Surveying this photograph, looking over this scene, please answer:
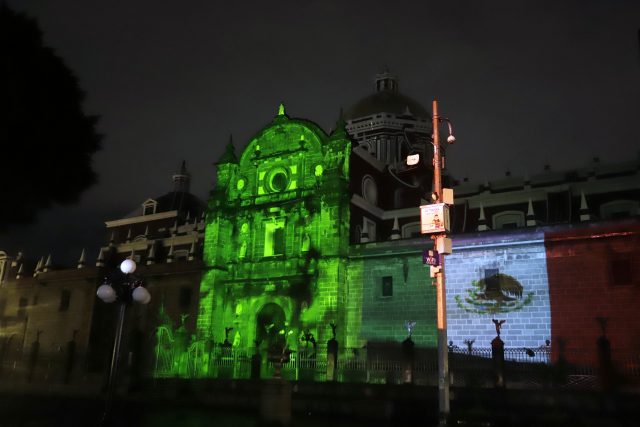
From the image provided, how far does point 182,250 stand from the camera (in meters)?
40.2

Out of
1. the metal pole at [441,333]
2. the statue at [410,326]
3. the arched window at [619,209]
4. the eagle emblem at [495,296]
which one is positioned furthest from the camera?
the arched window at [619,209]

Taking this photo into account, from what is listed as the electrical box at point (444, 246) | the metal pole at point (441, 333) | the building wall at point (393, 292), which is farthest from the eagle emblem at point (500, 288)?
the electrical box at point (444, 246)

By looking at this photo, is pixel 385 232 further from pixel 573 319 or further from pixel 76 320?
pixel 76 320

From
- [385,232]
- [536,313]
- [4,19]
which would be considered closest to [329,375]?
[536,313]

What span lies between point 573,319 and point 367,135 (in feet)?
82.7

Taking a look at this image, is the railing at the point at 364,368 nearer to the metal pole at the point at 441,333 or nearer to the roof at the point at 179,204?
the metal pole at the point at 441,333

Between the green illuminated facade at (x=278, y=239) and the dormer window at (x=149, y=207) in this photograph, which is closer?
the green illuminated facade at (x=278, y=239)

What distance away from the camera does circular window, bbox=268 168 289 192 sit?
32.6 meters

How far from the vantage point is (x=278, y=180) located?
108 ft

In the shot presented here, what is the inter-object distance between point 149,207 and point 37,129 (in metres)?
31.6

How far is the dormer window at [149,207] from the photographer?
46.8 metres

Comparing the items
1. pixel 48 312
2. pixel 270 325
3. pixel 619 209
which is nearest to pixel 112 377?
pixel 270 325

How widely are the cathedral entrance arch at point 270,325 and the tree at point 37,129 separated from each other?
1428 centimetres

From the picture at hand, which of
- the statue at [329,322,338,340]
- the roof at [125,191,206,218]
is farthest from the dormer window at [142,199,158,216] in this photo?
the statue at [329,322,338,340]
